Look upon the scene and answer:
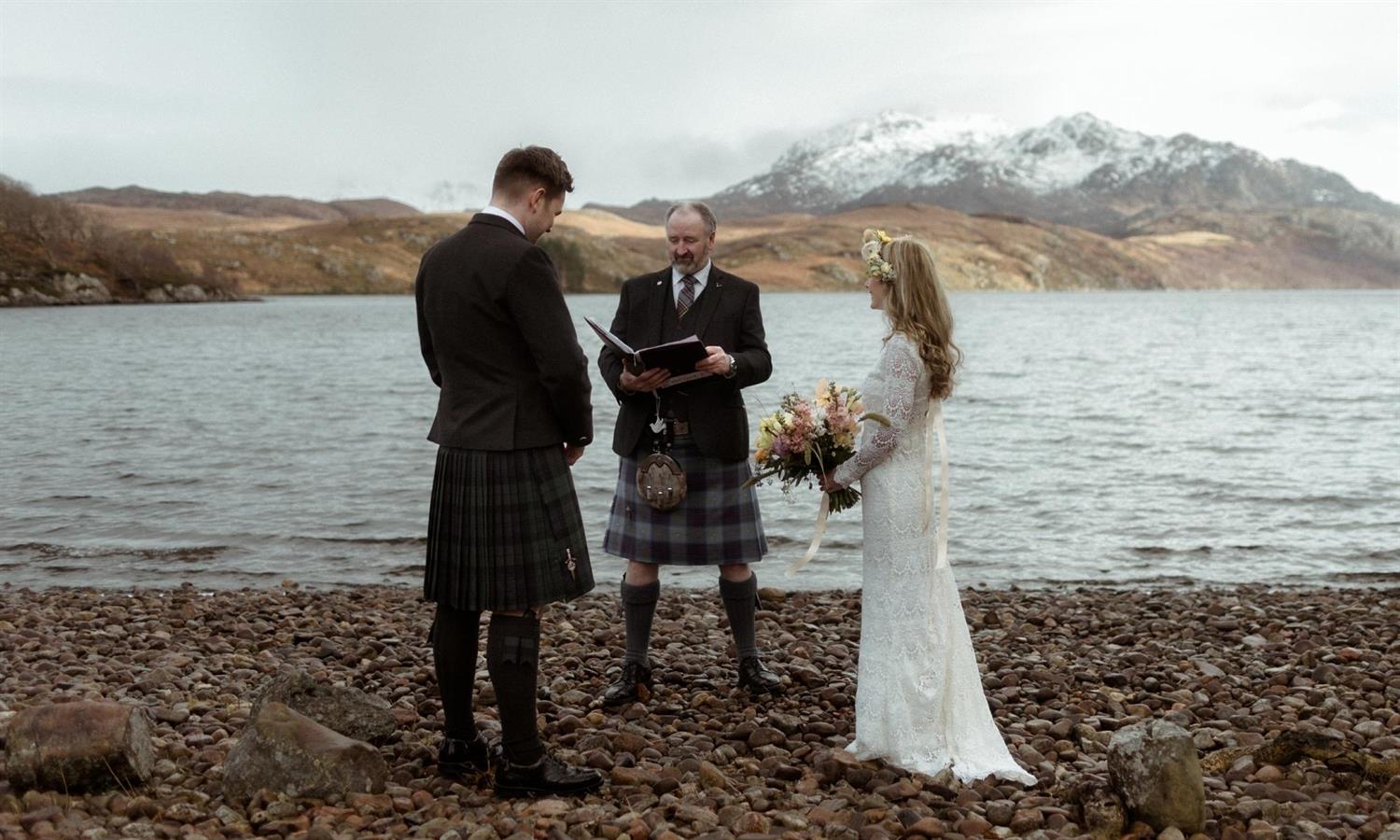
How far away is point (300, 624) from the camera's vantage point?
9523 mm

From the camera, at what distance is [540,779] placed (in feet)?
17.5

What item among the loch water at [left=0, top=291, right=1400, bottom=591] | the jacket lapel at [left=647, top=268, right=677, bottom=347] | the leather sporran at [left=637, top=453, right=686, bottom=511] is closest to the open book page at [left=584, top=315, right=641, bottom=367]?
the jacket lapel at [left=647, top=268, right=677, bottom=347]

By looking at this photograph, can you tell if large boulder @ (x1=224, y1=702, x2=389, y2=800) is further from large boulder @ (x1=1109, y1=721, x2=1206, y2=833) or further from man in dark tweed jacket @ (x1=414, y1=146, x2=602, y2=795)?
large boulder @ (x1=1109, y1=721, x2=1206, y2=833)

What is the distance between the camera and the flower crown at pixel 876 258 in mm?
5668

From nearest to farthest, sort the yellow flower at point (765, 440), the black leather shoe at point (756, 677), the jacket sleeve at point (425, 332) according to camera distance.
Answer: the jacket sleeve at point (425, 332) → the yellow flower at point (765, 440) → the black leather shoe at point (756, 677)

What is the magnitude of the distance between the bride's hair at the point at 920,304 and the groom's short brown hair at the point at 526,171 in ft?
5.68

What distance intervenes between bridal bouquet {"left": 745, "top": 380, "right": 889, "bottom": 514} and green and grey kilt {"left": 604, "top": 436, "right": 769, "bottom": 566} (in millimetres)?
704

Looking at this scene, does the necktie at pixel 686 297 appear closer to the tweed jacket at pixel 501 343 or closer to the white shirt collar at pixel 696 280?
the white shirt collar at pixel 696 280

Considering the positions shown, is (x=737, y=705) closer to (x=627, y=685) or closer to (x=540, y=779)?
(x=627, y=685)

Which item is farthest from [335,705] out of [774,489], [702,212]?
[774,489]

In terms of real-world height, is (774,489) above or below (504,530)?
below

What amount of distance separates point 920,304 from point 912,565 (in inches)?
52.9

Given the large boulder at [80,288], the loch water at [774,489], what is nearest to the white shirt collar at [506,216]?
the loch water at [774,489]

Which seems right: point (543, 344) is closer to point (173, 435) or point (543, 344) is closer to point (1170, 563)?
point (1170, 563)
